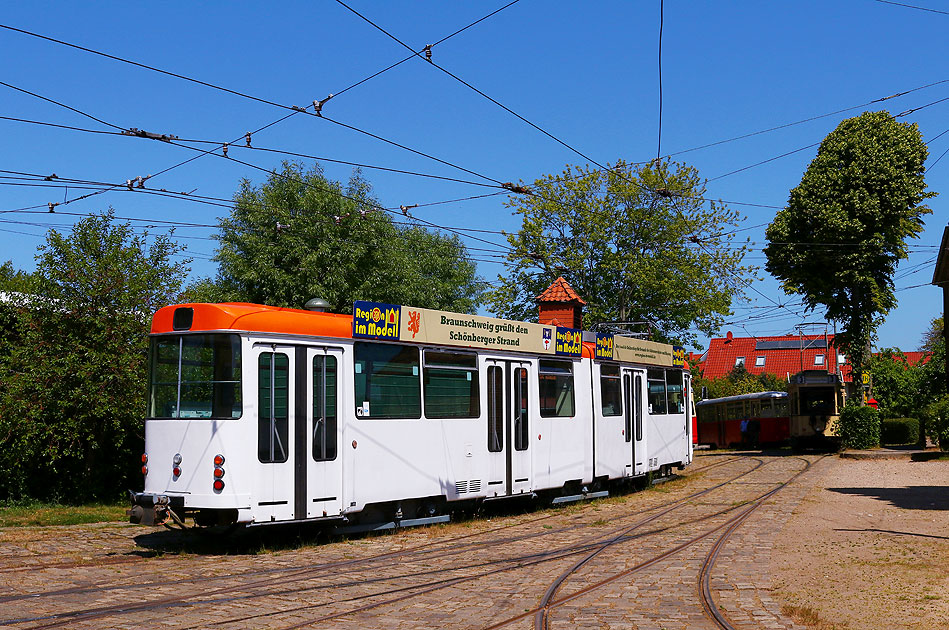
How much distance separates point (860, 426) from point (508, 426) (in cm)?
2564

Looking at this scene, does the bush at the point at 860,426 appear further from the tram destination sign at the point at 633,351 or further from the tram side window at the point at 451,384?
the tram side window at the point at 451,384

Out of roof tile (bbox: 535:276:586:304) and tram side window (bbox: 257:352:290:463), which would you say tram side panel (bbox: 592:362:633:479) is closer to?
roof tile (bbox: 535:276:586:304)

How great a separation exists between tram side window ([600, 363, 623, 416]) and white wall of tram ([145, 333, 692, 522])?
255 mm

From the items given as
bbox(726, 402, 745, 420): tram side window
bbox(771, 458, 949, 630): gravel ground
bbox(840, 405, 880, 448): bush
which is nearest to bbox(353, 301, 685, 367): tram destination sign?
bbox(771, 458, 949, 630): gravel ground

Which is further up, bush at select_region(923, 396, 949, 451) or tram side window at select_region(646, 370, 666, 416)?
tram side window at select_region(646, 370, 666, 416)

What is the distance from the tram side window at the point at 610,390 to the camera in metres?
18.9

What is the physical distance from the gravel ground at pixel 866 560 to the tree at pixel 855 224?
2077cm

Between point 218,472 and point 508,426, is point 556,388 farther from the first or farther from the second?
point 218,472

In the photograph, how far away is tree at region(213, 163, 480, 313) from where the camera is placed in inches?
1383

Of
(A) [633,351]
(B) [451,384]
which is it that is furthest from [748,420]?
(B) [451,384]

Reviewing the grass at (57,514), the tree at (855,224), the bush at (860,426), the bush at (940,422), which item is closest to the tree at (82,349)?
the grass at (57,514)

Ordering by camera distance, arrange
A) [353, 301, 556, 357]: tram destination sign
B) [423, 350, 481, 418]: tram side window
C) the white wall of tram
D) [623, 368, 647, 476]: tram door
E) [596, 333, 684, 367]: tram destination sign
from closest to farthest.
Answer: the white wall of tram, [353, 301, 556, 357]: tram destination sign, [423, 350, 481, 418]: tram side window, [596, 333, 684, 367]: tram destination sign, [623, 368, 647, 476]: tram door

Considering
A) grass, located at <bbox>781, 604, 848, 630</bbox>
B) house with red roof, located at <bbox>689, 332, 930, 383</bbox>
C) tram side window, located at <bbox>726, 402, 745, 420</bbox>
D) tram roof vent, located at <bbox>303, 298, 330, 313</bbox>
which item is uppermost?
house with red roof, located at <bbox>689, 332, 930, 383</bbox>

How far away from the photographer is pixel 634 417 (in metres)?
20.4
